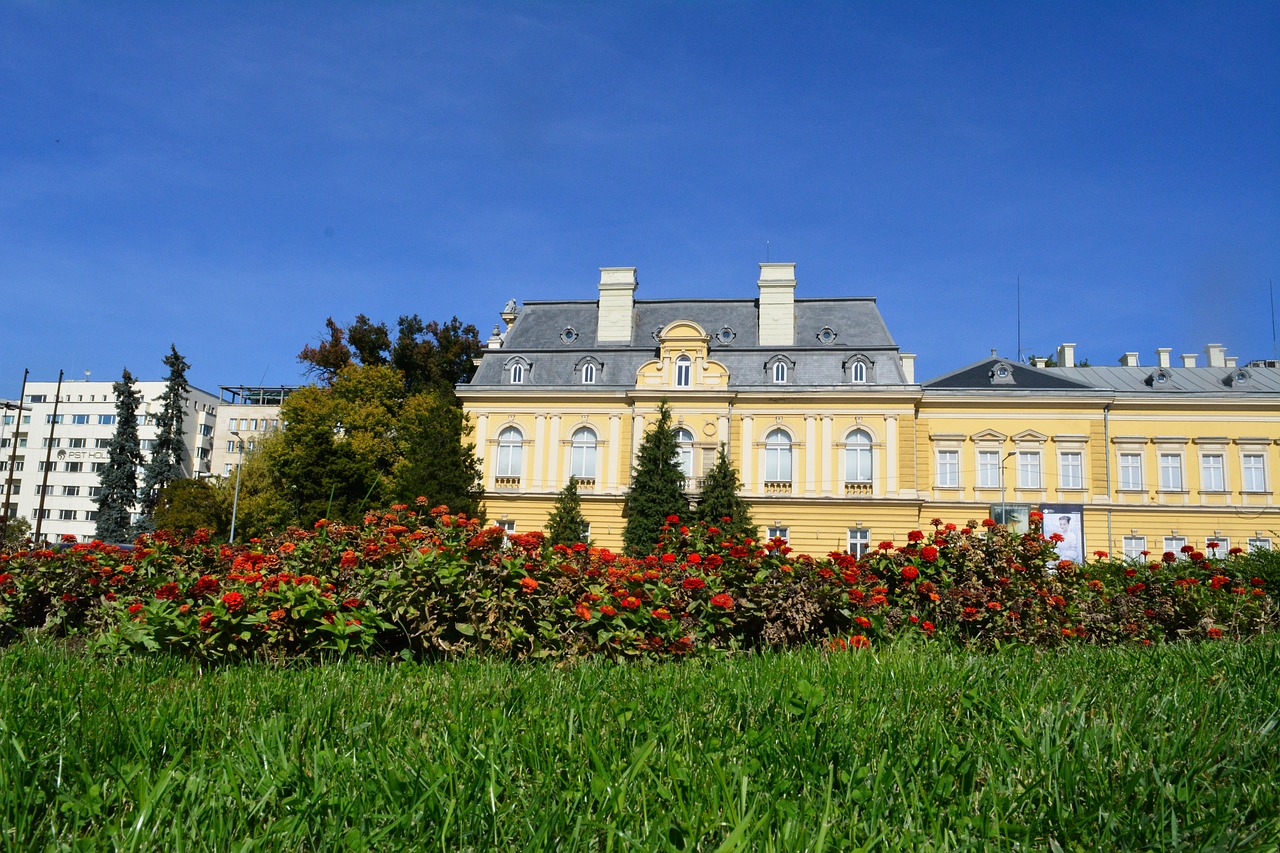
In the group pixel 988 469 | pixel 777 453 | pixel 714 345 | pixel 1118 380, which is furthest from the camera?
pixel 1118 380

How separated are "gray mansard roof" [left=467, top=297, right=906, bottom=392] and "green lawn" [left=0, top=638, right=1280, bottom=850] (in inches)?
1229

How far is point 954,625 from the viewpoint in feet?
20.2

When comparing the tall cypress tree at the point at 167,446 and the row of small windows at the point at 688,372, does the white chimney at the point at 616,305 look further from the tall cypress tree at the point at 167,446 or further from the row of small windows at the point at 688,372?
the tall cypress tree at the point at 167,446

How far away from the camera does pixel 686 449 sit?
3409 cm

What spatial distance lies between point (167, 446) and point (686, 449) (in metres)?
34.9

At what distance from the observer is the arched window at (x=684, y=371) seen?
3441 cm

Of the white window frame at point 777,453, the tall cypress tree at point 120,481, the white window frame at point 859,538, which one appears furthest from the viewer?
the tall cypress tree at point 120,481

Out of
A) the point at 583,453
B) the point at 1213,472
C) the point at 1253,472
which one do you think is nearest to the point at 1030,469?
the point at 1213,472

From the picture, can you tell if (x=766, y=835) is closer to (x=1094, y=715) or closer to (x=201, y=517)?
→ (x=1094, y=715)

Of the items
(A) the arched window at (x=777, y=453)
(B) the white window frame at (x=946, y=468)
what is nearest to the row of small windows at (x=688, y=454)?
(A) the arched window at (x=777, y=453)

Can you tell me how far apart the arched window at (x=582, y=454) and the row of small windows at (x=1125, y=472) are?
14088 millimetres

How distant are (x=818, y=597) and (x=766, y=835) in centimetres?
394

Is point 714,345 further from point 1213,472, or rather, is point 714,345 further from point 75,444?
point 75,444

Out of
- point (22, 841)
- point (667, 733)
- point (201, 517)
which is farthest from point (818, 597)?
point (201, 517)
